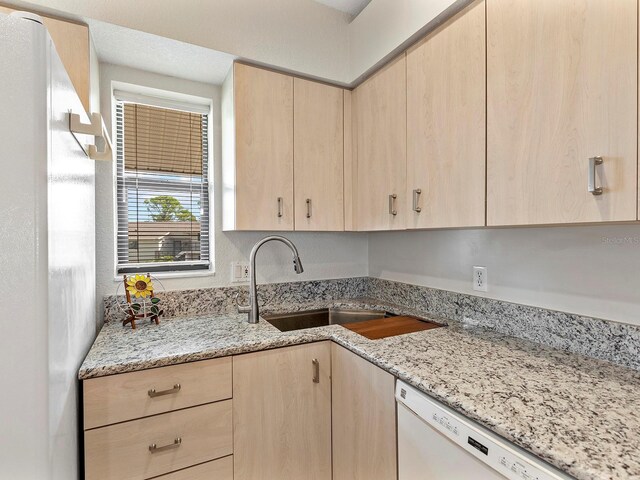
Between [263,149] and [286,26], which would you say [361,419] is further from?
[286,26]

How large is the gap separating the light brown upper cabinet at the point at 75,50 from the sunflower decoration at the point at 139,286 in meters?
0.77

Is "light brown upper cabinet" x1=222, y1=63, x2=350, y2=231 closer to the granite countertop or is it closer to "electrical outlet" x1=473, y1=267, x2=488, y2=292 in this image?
the granite countertop

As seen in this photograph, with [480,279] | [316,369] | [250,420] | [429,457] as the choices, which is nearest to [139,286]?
[250,420]

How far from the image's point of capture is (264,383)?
1.36 m

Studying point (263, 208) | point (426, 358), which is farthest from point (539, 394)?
point (263, 208)

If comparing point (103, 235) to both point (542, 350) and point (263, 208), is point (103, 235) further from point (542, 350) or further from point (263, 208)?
point (542, 350)

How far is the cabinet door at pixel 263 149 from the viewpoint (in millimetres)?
1653

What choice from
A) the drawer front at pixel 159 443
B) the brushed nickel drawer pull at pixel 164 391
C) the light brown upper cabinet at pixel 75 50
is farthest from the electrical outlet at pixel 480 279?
the light brown upper cabinet at pixel 75 50

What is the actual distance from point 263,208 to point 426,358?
40.7 inches

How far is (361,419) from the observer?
4.20ft

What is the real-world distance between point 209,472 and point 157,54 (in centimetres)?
183

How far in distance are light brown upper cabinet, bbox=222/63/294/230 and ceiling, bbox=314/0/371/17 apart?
1.67ft

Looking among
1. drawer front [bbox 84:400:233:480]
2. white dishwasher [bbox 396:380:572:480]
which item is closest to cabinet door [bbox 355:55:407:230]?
white dishwasher [bbox 396:380:572:480]

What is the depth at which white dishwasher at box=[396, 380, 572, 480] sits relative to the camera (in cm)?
72
